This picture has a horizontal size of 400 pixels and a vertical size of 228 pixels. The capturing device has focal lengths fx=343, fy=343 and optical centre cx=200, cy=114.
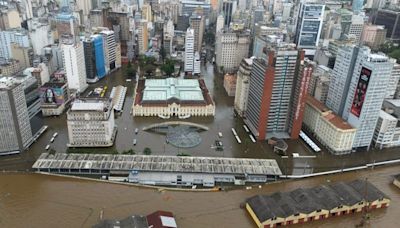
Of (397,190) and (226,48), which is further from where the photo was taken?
(226,48)

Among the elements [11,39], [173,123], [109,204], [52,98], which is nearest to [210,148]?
[173,123]

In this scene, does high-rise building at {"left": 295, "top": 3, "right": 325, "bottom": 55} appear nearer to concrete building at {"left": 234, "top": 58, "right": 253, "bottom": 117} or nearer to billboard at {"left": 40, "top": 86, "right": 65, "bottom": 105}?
concrete building at {"left": 234, "top": 58, "right": 253, "bottom": 117}

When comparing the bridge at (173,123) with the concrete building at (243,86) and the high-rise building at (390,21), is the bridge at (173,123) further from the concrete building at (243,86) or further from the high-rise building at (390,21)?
the high-rise building at (390,21)

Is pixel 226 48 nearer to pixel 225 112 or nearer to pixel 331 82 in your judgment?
pixel 225 112

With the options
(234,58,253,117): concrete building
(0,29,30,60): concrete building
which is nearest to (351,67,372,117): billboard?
(234,58,253,117): concrete building

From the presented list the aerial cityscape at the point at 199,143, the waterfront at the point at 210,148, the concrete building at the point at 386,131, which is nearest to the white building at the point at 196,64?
the aerial cityscape at the point at 199,143

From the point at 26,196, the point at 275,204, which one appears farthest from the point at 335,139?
the point at 26,196
